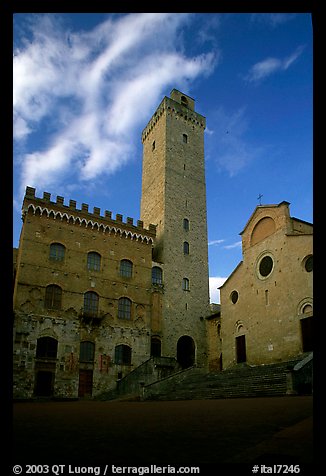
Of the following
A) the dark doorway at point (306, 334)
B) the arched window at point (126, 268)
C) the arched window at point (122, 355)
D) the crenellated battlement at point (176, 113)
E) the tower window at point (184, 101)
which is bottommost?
the arched window at point (122, 355)

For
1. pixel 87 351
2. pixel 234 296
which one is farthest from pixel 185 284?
pixel 87 351

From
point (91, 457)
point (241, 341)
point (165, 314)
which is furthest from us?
point (165, 314)

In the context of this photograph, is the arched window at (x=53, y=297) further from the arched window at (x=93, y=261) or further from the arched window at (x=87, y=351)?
the arched window at (x=87, y=351)

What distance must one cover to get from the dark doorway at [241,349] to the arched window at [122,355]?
8.73 metres

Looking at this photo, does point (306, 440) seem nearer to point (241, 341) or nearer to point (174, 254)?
point (241, 341)

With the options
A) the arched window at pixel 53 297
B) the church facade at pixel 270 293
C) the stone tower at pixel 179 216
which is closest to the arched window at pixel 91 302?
the arched window at pixel 53 297

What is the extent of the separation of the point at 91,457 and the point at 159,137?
39.6 metres

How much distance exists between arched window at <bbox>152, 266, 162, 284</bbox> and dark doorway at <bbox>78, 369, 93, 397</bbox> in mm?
9843

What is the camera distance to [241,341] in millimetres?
30172

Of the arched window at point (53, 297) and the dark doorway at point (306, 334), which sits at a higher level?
the arched window at point (53, 297)

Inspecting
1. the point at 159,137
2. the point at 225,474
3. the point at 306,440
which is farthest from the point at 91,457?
the point at 159,137

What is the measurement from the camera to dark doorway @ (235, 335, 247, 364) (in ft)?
97.2

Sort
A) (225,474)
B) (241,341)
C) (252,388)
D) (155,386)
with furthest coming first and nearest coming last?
(241,341)
(155,386)
(252,388)
(225,474)

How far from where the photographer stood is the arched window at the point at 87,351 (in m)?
28.5
